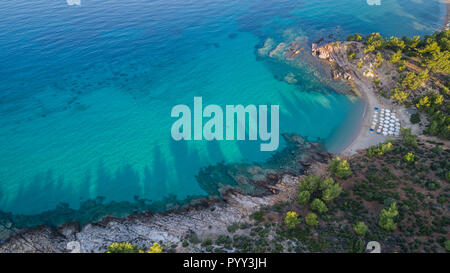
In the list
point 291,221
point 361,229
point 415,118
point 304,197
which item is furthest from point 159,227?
point 415,118

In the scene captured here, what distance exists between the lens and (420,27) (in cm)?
8544

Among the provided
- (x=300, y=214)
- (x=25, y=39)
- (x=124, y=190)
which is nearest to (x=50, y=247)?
(x=124, y=190)

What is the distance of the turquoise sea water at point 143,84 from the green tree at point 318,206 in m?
14.3

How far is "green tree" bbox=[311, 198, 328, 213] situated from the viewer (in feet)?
111

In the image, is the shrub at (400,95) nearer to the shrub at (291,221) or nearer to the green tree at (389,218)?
the green tree at (389,218)

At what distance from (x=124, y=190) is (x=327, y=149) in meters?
39.6

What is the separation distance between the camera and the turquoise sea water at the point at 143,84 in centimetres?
4297

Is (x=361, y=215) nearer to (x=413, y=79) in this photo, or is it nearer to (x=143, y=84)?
(x=413, y=79)

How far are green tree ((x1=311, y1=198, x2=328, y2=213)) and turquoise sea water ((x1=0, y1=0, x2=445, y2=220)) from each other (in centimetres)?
1427

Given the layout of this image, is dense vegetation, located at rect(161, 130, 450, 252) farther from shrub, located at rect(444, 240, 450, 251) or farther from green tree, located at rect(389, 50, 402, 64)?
green tree, located at rect(389, 50, 402, 64)

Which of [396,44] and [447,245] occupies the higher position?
[396,44]

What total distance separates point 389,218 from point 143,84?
195ft

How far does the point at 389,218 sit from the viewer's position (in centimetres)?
3095
